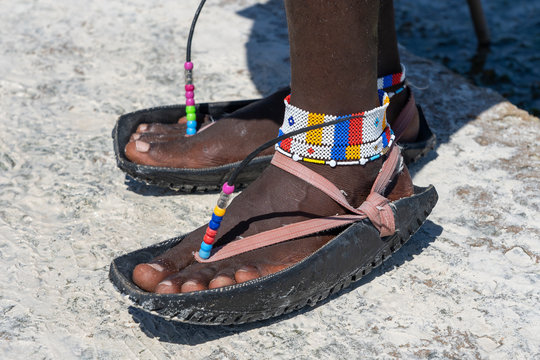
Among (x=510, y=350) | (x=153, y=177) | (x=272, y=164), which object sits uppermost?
(x=272, y=164)

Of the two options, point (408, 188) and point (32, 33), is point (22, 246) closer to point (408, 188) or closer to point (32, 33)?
point (408, 188)

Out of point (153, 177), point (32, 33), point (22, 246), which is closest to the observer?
point (22, 246)

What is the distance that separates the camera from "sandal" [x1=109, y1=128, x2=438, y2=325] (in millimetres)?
1254

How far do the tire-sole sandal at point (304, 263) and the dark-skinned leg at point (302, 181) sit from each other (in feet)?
0.10

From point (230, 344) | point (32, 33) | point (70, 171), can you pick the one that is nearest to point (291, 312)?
point (230, 344)

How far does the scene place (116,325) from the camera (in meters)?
1.36

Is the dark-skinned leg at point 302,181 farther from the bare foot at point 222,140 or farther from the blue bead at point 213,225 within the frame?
the bare foot at point 222,140

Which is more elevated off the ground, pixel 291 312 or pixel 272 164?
pixel 272 164

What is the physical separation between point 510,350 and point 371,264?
33cm

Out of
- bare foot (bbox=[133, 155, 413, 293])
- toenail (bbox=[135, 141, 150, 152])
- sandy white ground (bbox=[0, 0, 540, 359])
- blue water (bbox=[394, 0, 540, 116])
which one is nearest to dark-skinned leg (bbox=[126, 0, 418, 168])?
toenail (bbox=[135, 141, 150, 152])

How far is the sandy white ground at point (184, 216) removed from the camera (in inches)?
52.2

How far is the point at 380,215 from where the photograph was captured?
4.61 feet

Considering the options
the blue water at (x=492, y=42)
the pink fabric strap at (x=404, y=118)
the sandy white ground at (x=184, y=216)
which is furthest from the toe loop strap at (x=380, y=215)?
the blue water at (x=492, y=42)

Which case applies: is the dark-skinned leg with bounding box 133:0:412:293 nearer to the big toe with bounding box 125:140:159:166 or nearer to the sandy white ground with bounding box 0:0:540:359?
the sandy white ground with bounding box 0:0:540:359
